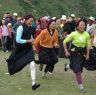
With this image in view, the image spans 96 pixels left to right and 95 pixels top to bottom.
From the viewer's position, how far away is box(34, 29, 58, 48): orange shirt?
46.1 feet

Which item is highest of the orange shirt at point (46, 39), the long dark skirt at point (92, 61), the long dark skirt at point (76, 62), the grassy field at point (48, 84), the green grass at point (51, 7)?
the orange shirt at point (46, 39)

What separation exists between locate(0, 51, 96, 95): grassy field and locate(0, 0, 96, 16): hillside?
1215 inches

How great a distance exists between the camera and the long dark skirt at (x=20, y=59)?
494 inches

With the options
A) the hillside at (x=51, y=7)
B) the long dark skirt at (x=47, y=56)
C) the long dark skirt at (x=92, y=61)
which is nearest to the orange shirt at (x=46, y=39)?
the long dark skirt at (x=47, y=56)

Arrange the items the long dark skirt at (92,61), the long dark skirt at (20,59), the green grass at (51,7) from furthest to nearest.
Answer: the green grass at (51,7) → the long dark skirt at (92,61) → the long dark skirt at (20,59)

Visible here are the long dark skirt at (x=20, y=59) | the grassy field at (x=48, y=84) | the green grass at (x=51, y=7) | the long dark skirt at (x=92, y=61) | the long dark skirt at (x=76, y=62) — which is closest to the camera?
the grassy field at (x=48, y=84)

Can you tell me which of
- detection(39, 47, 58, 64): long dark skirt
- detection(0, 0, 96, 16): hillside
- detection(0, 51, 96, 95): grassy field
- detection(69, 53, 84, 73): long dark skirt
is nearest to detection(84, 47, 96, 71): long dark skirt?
detection(0, 51, 96, 95): grassy field

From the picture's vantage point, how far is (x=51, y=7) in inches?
2069

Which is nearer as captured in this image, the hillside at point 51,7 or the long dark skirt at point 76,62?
the long dark skirt at point 76,62

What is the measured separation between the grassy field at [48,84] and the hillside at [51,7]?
30.9 m

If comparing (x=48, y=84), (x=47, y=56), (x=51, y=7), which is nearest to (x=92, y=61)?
(x=47, y=56)

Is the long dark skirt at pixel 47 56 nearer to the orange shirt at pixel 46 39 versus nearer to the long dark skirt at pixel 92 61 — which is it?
the orange shirt at pixel 46 39

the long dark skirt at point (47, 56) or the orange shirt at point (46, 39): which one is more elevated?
the orange shirt at point (46, 39)

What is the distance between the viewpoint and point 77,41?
12648 mm
